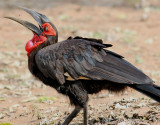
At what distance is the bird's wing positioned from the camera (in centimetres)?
388

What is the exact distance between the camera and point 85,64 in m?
4.00

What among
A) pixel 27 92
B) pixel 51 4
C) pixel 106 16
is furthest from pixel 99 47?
pixel 51 4

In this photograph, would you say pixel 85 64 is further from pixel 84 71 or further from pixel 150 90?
pixel 150 90

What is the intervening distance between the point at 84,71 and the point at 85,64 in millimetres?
91

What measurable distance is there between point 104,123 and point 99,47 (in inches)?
38.4

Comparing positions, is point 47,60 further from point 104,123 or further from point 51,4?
point 51,4

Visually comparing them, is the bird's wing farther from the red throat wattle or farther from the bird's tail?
the red throat wattle

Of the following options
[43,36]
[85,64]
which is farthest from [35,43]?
[85,64]

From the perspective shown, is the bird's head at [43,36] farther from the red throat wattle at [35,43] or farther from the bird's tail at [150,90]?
the bird's tail at [150,90]

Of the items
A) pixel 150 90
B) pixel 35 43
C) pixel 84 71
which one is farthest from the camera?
pixel 35 43

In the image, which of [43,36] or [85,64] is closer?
[85,64]

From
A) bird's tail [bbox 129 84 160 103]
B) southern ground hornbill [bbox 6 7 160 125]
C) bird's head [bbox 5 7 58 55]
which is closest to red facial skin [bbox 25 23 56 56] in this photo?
bird's head [bbox 5 7 58 55]

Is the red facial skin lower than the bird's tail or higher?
higher

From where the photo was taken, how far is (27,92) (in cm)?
670
